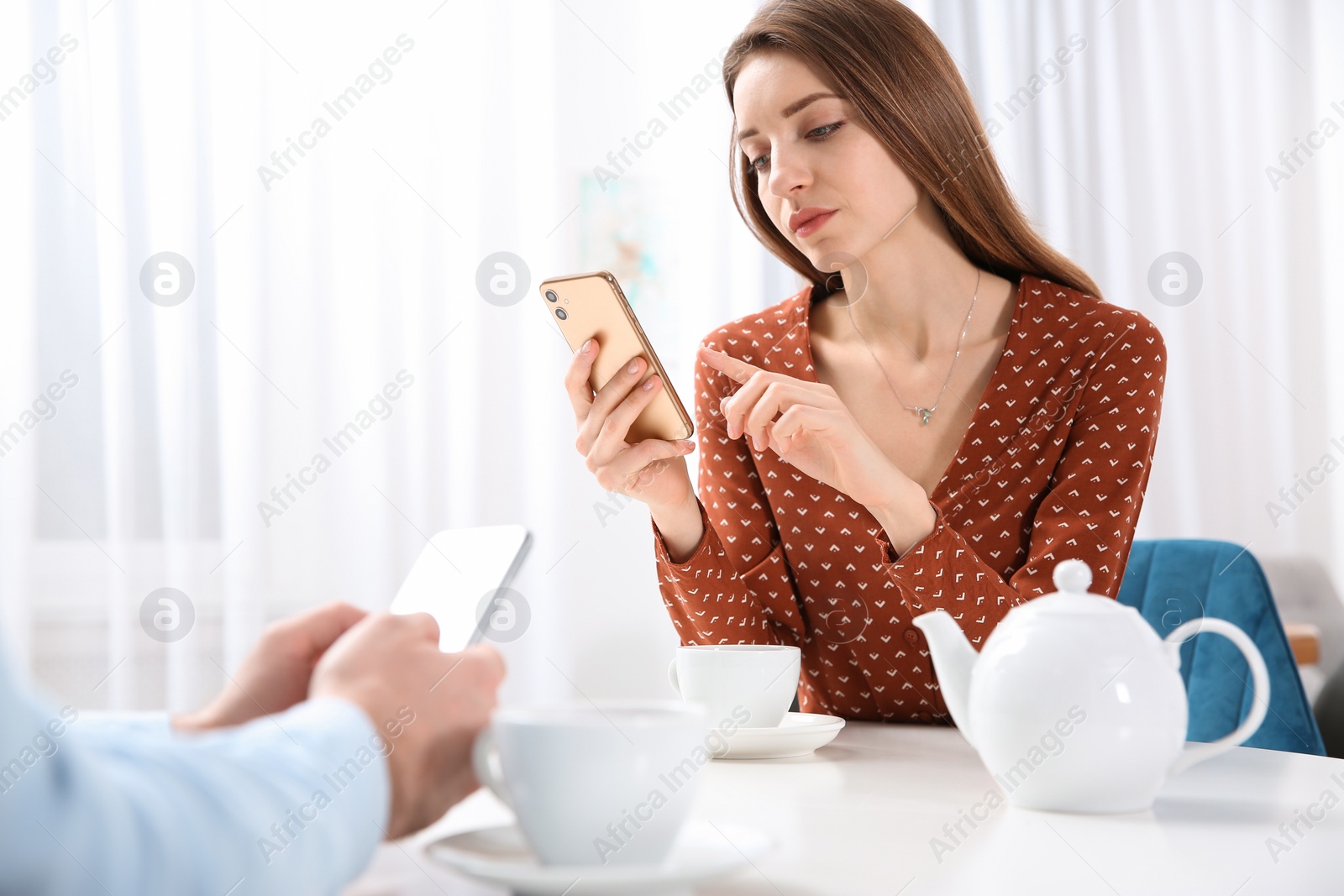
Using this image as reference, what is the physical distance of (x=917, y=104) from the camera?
1.27 m

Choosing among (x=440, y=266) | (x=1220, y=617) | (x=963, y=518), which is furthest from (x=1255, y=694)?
(x=440, y=266)

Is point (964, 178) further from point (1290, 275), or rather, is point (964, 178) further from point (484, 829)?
point (1290, 275)

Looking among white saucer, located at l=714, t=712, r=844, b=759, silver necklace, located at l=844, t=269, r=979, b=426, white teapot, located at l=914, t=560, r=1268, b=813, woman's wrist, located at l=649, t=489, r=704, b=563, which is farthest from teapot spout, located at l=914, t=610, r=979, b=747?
silver necklace, located at l=844, t=269, r=979, b=426

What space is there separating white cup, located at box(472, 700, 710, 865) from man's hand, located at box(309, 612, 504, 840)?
A: 3 centimetres

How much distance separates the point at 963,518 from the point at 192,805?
1.01 meters

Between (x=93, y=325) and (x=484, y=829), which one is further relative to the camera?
(x=93, y=325)

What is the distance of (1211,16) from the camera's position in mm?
2758

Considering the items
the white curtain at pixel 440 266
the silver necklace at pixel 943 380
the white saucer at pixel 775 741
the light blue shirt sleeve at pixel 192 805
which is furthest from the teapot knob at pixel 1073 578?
the white curtain at pixel 440 266

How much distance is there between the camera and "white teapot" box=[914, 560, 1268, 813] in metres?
0.56

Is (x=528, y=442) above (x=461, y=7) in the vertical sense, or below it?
below

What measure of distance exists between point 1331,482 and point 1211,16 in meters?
1.24

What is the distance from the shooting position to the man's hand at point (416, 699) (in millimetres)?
443

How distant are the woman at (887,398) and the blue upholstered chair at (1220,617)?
316 mm

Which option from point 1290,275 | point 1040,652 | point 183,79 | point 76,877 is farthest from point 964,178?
→ point 1290,275
